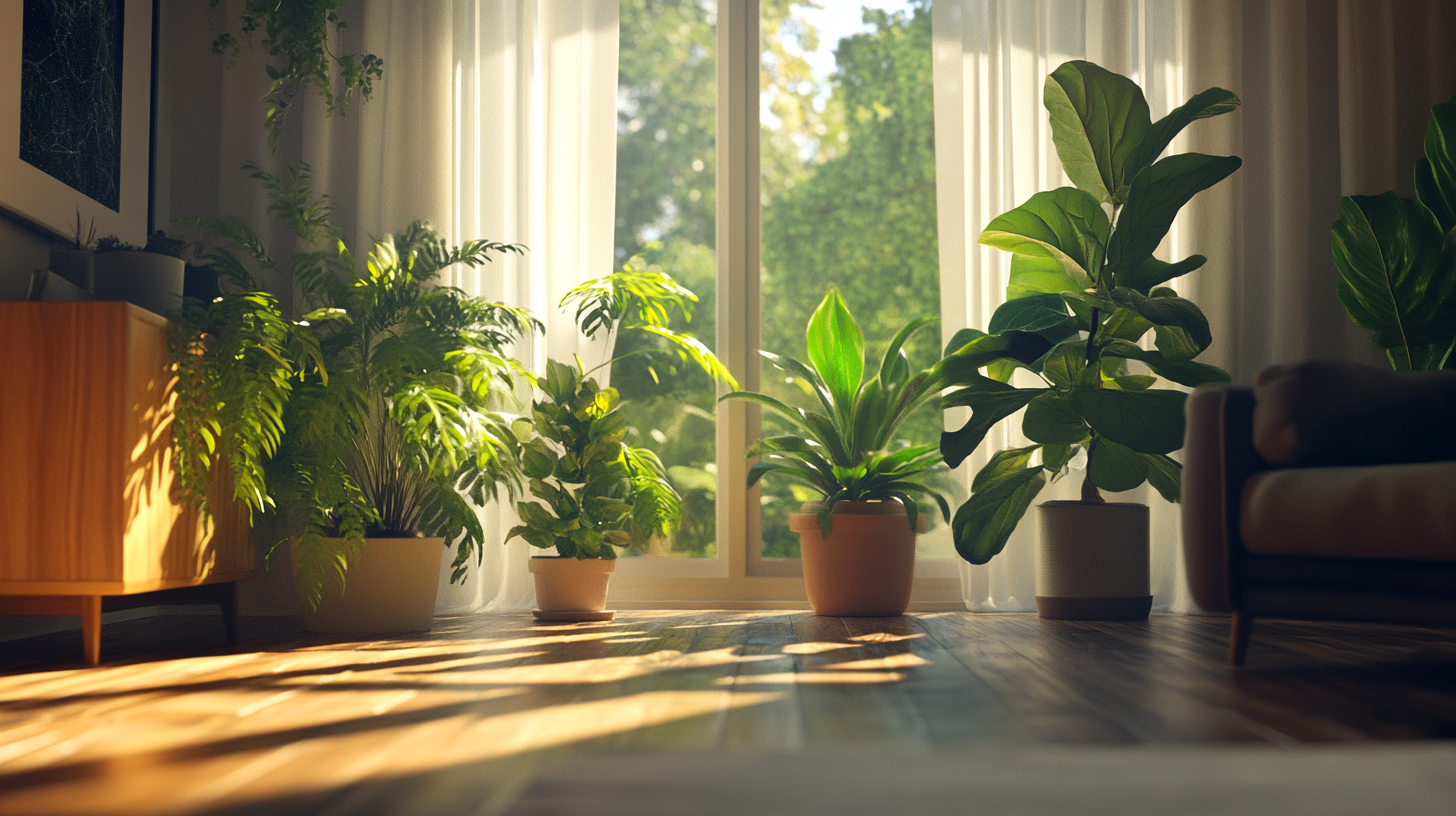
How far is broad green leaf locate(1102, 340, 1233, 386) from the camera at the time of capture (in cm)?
268

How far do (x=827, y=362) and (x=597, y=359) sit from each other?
0.70 meters

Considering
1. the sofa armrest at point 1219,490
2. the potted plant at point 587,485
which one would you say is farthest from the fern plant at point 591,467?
the sofa armrest at point 1219,490

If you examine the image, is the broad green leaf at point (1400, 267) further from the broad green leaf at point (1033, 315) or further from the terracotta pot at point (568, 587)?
the terracotta pot at point (568, 587)

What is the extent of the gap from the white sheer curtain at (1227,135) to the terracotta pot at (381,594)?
1.58 m

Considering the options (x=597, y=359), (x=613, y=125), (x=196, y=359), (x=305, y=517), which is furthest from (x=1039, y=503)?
(x=196, y=359)

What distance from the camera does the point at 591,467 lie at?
9.22ft

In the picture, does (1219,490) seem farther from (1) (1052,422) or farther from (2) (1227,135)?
(2) (1227,135)

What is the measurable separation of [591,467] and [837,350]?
31.6 inches

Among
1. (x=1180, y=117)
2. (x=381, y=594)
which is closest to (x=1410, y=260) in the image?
(x=1180, y=117)

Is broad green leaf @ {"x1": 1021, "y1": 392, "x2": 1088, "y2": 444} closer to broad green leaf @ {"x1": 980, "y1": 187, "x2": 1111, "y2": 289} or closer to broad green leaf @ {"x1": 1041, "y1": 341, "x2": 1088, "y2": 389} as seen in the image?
broad green leaf @ {"x1": 1041, "y1": 341, "x2": 1088, "y2": 389}

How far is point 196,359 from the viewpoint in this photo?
7.09ft

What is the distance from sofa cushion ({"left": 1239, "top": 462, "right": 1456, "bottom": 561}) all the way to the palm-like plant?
47.4 inches

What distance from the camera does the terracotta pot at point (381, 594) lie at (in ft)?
8.18

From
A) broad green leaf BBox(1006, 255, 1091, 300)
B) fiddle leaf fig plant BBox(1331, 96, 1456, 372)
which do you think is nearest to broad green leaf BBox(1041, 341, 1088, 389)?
broad green leaf BBox(1006, 255, 1091, 300)
